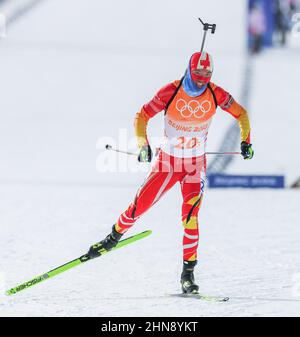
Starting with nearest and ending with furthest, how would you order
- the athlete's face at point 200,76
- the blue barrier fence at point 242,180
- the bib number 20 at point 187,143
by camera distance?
the athlete's face at point 200,76, the bib number 20 at point 187,143, the blue barrier fence at point 242,180

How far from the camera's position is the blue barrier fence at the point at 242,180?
10.4 meters

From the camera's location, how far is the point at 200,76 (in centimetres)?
576

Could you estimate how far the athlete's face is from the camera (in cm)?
573

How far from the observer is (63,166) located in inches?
456

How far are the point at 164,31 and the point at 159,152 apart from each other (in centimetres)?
1635

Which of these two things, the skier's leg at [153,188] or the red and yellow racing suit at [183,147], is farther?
the skier's leg at [153,188]

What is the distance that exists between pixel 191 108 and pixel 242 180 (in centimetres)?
459

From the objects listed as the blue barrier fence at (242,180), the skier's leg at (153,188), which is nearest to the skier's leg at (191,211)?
the skier's leg at (153,188)

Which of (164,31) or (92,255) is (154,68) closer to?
(164,31)

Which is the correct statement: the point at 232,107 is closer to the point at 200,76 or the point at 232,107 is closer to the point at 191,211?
the point at 200,76

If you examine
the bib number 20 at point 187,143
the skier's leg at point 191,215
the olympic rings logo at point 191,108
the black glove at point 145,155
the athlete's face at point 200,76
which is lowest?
the skier's leg at point 191,215

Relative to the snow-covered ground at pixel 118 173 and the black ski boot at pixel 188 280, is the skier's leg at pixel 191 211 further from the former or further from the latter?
the snow-covered ground at pixel 118 173

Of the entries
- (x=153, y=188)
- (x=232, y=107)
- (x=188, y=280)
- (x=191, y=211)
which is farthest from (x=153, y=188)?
(x=232, y=107)

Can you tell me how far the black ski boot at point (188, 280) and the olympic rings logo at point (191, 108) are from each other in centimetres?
99
